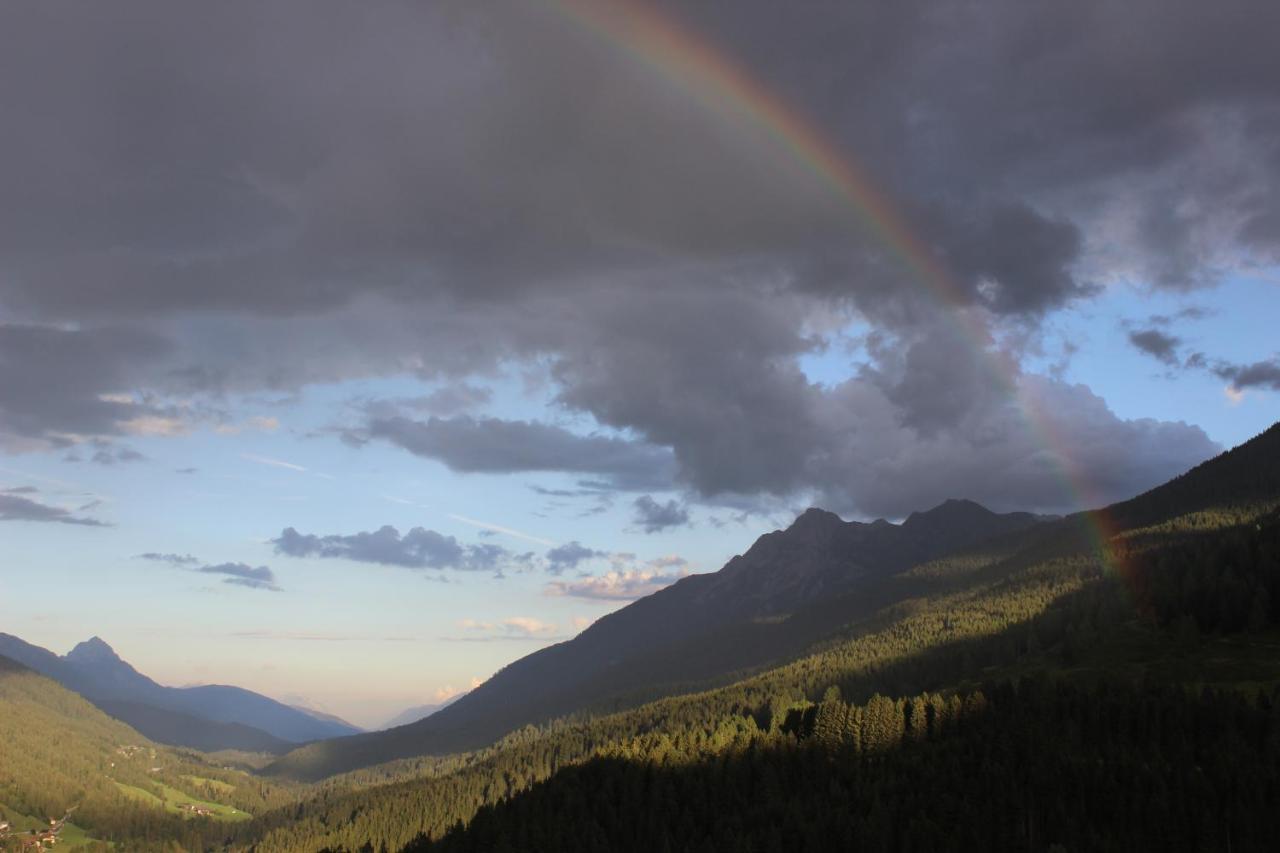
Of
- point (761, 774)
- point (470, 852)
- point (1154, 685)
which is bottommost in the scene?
point (470, 852)

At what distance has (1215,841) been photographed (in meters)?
124

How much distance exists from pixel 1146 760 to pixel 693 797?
82987 millimetres

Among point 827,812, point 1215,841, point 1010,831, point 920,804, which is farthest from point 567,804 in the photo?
point 1215,841

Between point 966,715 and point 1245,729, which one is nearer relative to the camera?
point 1245,729

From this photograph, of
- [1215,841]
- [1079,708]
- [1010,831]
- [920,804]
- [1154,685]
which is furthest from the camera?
[1154,685]

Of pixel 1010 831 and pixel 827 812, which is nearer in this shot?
pixel 1010 831

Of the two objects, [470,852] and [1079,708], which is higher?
[1079,708]

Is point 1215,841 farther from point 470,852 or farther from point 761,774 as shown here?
point 470,852

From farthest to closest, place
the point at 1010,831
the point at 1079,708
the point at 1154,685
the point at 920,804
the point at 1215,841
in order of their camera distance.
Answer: the point at 1154,685 < the point at 1079,708 < the point at 920,804 < the point at 1010,831 < the point at 1215,841

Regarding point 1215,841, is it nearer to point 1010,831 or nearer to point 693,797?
point 1010,831

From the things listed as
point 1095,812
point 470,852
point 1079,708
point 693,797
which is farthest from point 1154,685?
point 470,852

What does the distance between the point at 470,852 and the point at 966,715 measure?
10560 centimetres

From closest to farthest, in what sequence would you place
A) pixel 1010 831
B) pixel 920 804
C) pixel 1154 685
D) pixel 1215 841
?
pixel 1215 841 < pixel 1010 831 < pixel 920 804 < pixel 1154 685

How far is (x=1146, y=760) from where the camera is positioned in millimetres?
150500
